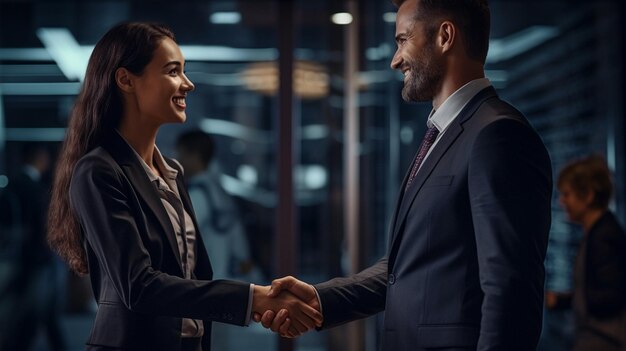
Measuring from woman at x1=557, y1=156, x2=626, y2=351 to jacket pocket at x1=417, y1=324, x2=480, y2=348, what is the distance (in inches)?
63.3

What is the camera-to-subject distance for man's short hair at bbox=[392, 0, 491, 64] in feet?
6.26

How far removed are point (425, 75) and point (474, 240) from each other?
0.45 metres

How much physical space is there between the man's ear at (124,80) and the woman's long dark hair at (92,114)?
11 mm

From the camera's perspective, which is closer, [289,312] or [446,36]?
[446,36]

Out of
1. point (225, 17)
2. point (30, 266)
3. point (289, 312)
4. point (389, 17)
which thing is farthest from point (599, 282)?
point (30, 266)

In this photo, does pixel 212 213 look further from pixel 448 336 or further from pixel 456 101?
pixel 448 336

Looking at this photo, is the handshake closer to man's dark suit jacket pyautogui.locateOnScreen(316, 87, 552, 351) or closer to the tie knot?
man's dark suit jacket pyautogui.locateOnScreen(316, 87, 552, 351)

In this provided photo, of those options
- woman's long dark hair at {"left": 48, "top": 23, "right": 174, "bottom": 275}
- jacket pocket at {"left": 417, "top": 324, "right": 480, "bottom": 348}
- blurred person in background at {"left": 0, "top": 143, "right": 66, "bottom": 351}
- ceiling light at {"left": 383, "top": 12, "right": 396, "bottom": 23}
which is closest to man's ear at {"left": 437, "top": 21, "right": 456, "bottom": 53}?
jacket pocket at {"left": 417, "top": 324, "right": 480, "bottom": 348}

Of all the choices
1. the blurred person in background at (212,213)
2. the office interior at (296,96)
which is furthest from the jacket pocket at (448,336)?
Answer: the office interior at (296,96)

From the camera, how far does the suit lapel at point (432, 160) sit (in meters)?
1.82

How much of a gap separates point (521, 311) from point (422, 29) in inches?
29.2

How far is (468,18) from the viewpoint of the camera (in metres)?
1.91

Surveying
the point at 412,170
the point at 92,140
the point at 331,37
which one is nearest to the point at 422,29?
the point at 412,170

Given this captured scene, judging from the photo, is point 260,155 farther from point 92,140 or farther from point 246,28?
point 92,140
